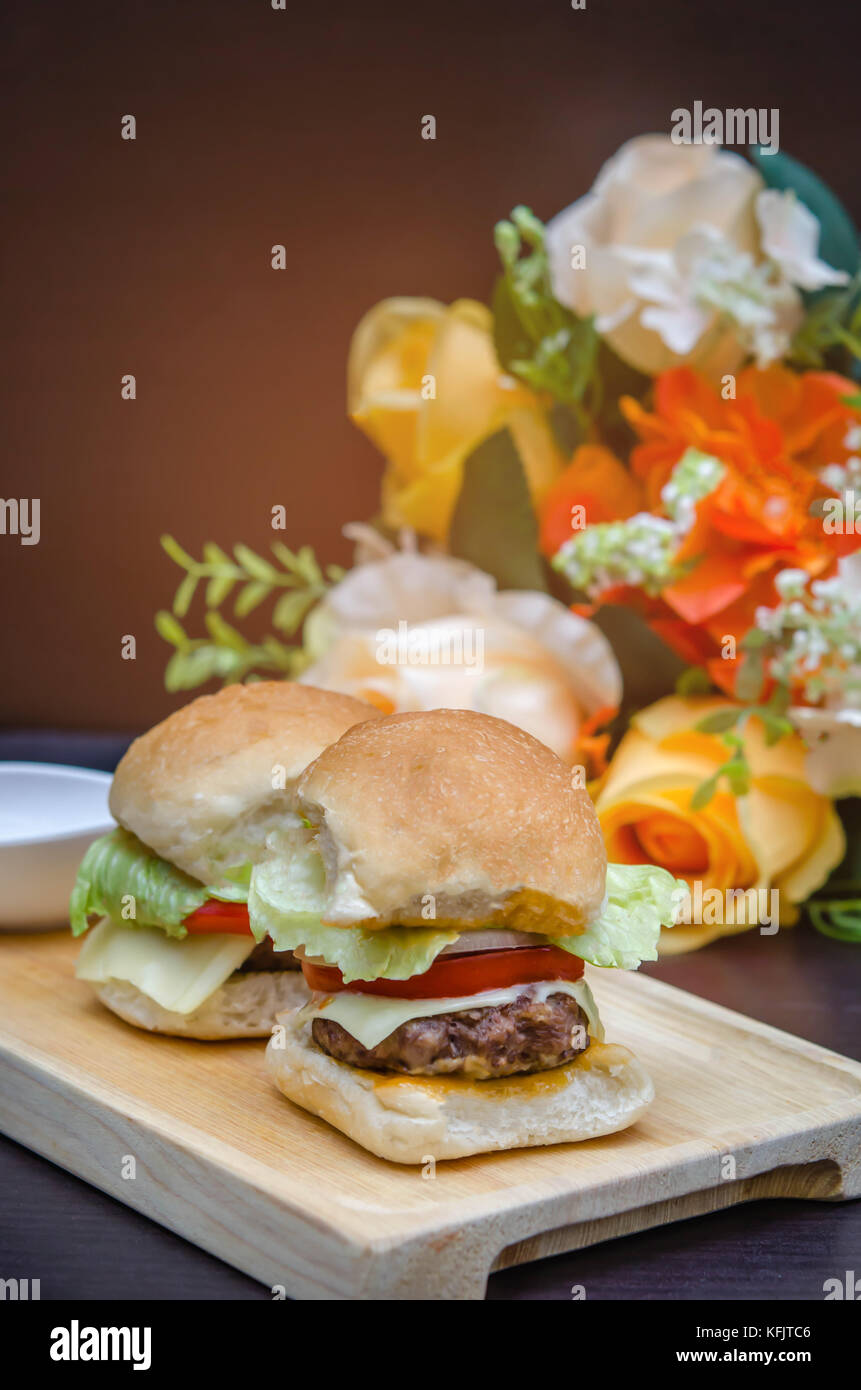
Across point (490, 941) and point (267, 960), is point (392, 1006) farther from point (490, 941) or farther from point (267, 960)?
point (267, 960)

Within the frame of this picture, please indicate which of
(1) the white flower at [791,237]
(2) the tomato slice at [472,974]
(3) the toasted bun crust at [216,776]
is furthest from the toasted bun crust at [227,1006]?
(1) the white flower at [791,237]

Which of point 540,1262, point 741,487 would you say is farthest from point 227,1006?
point 741,487

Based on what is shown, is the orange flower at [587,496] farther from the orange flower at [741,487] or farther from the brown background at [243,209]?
the brown background at [243,209]

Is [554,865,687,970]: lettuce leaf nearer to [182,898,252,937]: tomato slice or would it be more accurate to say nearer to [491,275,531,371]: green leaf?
[182,898,252,937]: tomato slice

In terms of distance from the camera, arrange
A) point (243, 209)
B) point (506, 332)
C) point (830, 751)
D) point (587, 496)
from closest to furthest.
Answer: point (830, 751), point (587, 496), point (506, 332), point (243, 209)

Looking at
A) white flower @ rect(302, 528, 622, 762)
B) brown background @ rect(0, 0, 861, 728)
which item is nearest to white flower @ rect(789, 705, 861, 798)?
white flower @ rect(302, 528, 622, 762)

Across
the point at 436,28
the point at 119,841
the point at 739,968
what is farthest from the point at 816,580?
the point at 436,28
